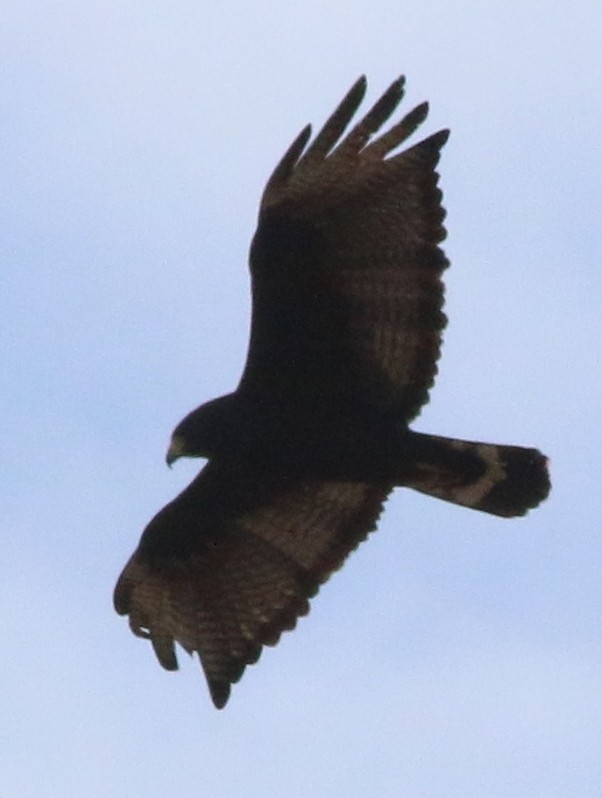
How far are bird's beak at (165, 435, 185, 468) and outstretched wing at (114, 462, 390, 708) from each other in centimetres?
46

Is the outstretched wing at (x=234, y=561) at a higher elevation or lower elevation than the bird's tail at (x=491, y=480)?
lower

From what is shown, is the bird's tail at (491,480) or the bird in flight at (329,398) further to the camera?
the bird's tail at (491,480)

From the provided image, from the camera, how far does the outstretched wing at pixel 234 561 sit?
12.4 m

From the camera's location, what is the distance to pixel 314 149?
37.8 feet

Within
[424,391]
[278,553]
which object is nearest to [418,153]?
[424,391]

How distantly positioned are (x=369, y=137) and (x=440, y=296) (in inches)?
31.2

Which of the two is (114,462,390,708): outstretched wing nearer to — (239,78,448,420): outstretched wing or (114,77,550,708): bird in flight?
(114,77,550,708): bird in flight

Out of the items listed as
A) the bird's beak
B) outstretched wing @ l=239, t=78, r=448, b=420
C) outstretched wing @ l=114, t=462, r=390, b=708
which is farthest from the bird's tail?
the bird's beak

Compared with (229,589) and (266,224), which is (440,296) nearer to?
(266,224)

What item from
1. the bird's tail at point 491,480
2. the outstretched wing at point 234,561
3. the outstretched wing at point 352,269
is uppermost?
the outstretched wing at point 352,269

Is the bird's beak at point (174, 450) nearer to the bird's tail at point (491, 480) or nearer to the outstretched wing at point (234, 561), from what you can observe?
the outstretched wing at point (234, 561)

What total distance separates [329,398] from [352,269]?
611 millimetres

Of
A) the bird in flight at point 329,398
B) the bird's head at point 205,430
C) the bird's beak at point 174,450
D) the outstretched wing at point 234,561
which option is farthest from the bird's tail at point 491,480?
→ the bird's beak at point 174,450

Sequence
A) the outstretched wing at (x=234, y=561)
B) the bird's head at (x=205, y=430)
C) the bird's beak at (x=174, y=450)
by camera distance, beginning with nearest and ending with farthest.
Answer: the bird's head at (x=205, y=430) → the bird's beak at (x=174, y=450) → the outstretched wing at (x=234, y=561)
